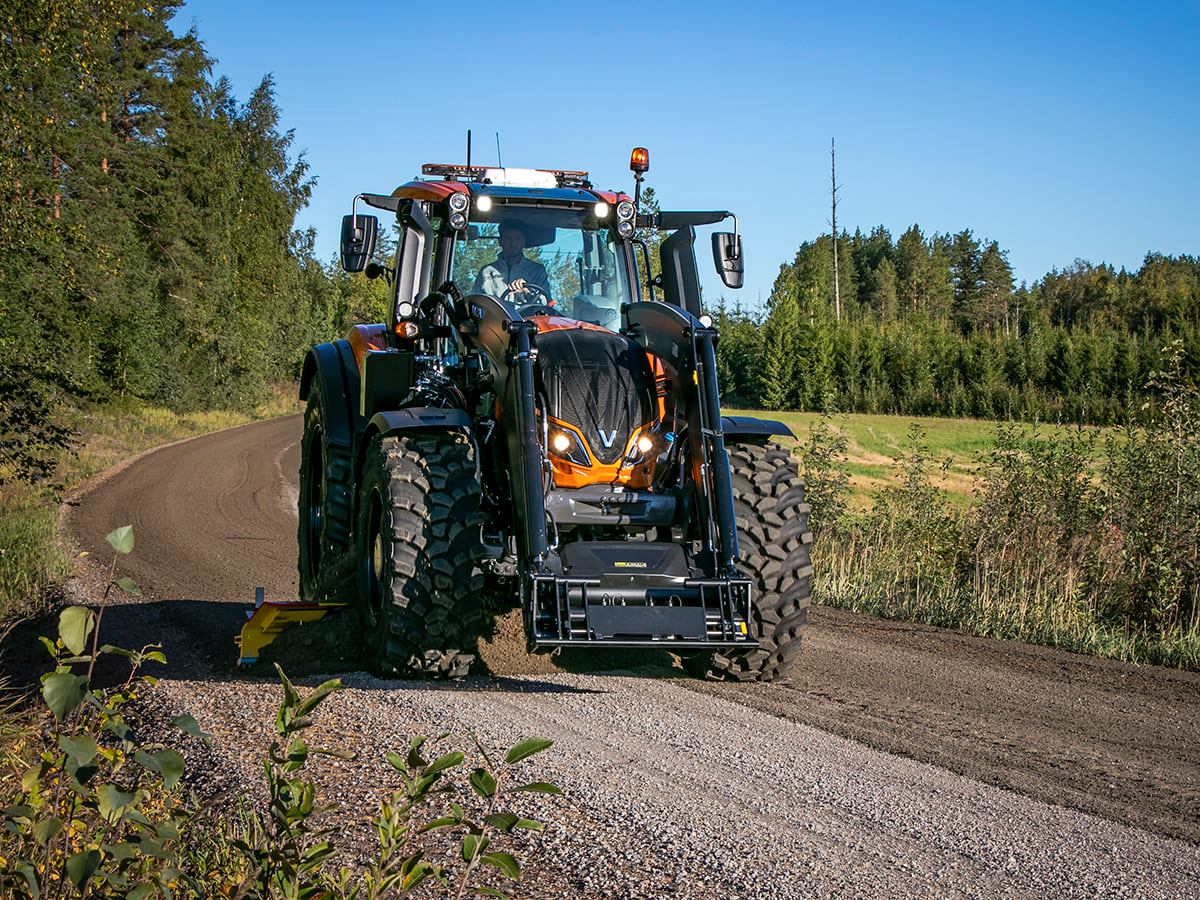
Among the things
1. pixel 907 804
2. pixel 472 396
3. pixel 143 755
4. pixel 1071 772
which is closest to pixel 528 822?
pixel 143 755

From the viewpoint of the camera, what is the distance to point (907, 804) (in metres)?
4.69

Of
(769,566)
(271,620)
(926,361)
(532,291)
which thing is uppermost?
(926,361)

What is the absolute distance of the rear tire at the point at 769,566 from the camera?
6684mm

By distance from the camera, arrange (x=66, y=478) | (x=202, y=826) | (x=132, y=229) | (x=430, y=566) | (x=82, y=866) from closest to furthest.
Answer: (x=82, y=866)
(x=202, y=826)
(x=430, y=566)
(x=66, y=478)
(x=132, y=229)

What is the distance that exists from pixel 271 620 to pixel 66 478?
15396mm

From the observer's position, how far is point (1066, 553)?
1059 centimetres

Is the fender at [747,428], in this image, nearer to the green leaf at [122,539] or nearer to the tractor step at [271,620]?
the tractor step at [271,620]

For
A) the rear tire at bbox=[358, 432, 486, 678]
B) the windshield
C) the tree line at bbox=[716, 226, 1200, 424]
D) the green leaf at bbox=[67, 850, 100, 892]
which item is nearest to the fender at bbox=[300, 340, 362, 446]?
the windshield

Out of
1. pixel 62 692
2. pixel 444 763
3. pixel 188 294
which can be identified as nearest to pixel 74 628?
pixel 62 692

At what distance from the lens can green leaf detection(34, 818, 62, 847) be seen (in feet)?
8.81

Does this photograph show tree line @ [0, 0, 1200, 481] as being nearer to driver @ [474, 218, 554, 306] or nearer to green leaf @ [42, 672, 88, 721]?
driver @ [474, 218, 554, 306]

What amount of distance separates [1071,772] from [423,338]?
461cm

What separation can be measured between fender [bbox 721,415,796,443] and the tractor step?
8.46ft

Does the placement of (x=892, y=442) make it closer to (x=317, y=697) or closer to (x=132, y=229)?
(x=132, y=229)
